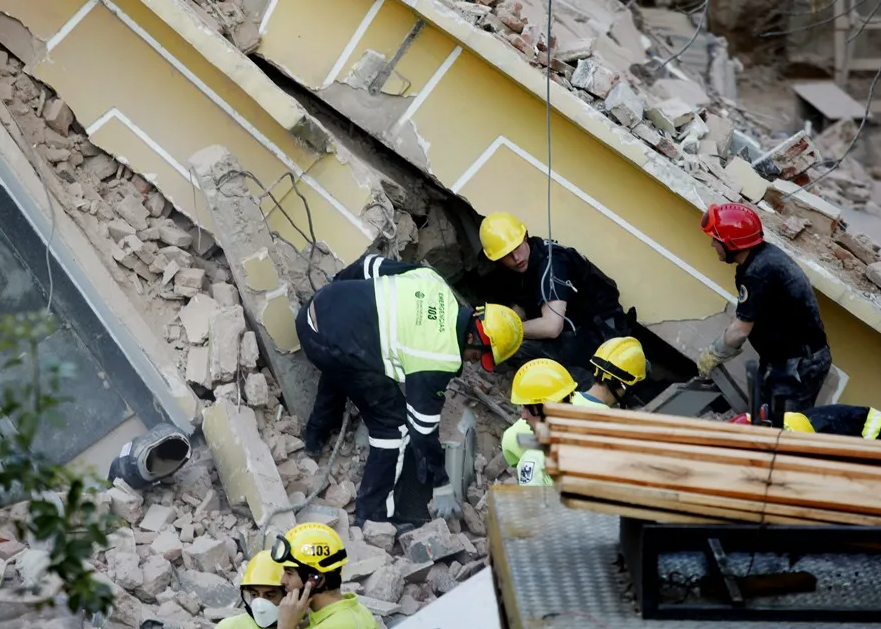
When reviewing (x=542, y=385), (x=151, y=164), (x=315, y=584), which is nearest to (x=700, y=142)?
(x=542, y=385)

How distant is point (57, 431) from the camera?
6594 mm

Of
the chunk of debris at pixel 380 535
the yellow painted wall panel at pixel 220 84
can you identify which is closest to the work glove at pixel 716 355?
the chunk of debris at pixel 380 535

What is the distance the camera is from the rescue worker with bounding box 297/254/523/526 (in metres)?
6.06

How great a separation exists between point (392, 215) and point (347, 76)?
1057 mm

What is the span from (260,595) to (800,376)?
3.47 metres

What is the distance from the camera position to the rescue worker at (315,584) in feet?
14.7

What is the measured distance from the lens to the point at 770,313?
645 cm

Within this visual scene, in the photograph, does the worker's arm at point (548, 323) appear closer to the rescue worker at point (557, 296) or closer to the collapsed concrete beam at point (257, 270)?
the rescue worker at point (557, 296)

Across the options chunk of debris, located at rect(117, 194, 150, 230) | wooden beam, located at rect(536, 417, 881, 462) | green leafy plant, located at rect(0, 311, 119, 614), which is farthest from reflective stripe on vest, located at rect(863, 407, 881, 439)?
chunk of debris, located at rect(117, 194, 150, 230)

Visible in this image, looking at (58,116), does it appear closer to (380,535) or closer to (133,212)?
(133,212)

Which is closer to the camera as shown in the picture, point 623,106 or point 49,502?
point 49,502

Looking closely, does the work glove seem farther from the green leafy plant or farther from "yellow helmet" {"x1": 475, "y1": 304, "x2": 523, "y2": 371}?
the green leafy plant

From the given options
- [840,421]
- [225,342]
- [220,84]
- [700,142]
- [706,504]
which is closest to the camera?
[706,504]

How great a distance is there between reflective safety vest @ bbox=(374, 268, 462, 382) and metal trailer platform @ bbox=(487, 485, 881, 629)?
88.6 inches
